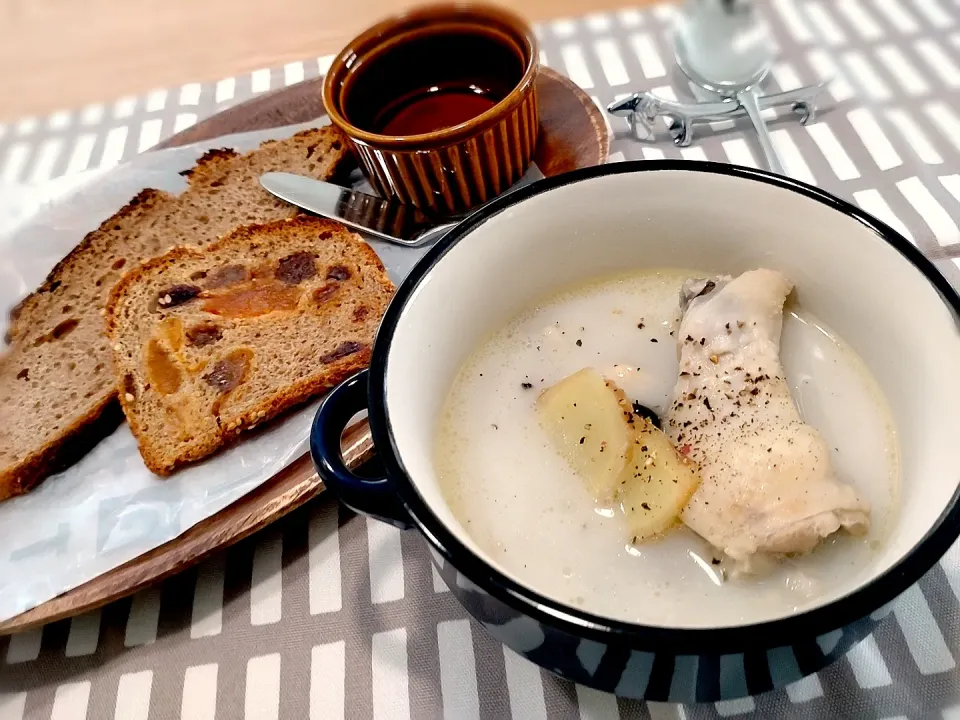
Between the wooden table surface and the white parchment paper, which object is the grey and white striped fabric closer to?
the white parchment paper

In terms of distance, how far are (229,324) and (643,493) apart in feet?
2.37

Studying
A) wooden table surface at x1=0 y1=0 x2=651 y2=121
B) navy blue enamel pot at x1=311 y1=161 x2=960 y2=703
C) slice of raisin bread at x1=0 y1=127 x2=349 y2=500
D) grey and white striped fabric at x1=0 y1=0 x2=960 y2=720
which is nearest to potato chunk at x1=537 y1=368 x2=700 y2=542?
navy blue enamel pot at x1=311 y1=161 x2=960 y2=703

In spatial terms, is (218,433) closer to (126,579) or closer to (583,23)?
(126,579)

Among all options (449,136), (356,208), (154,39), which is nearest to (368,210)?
(356,208)

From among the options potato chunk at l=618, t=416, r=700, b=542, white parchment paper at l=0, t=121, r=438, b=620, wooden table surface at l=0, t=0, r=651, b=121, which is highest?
wooden table surface at l=0, t=0, r=651, b=121

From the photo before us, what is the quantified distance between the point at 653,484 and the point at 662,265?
0.33 meters

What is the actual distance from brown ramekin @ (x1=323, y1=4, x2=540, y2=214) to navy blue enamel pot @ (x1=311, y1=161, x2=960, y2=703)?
36cm

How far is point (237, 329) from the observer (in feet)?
3.60

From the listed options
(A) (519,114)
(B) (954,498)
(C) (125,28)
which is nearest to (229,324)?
(A) (519,114)

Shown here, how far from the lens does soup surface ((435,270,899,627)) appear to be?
24.8 inches

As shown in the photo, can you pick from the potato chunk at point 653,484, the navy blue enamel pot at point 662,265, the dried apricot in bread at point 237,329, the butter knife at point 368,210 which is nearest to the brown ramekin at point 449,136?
the butter knife at point 368,210

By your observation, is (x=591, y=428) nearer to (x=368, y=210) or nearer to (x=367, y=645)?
(x=367, y=645)

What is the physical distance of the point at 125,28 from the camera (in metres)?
1.96

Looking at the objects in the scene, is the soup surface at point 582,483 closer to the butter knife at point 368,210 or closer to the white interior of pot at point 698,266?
the white interior of pot at point 698,266
